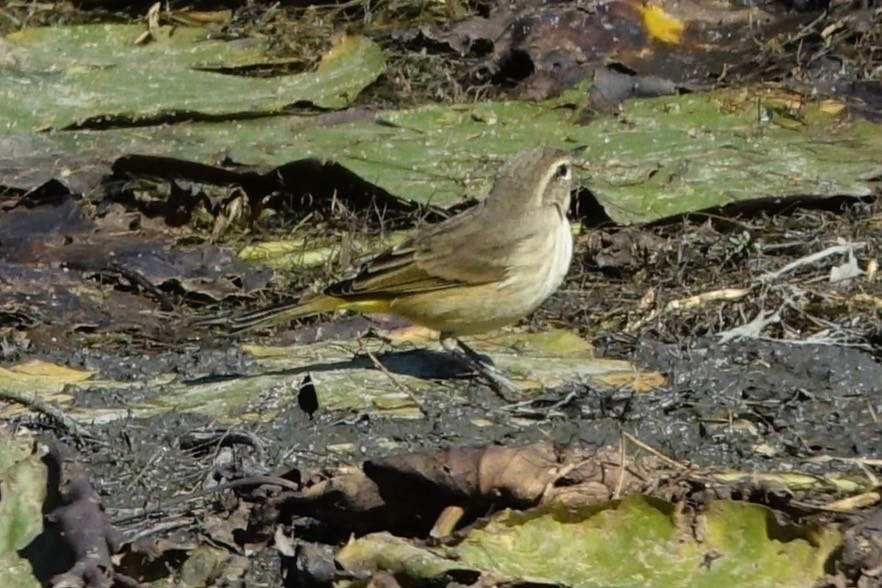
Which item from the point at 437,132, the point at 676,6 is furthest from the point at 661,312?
the point at 676,6

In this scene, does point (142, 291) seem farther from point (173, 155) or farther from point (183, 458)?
point (183, 458)

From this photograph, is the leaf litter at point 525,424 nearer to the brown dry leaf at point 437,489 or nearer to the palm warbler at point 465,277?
the brown dry leaf at point 437,489

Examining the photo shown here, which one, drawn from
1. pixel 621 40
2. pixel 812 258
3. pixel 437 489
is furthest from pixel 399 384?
pixel 621 40

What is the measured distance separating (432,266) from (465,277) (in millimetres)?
131

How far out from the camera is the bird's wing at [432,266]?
247 inches

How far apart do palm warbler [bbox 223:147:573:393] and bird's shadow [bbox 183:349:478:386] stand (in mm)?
72

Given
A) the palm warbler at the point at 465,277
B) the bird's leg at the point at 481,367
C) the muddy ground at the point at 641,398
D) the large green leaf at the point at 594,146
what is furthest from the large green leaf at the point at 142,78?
the bird's leg at the point at 481,367

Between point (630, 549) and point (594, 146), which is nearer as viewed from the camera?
point (630, 549)

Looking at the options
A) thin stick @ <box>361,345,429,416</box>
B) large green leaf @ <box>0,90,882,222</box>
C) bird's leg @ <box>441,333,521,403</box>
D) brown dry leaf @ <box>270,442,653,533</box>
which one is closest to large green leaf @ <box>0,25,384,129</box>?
large green leaf @ <box>0,90,882,222</box>

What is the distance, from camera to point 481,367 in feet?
19.4

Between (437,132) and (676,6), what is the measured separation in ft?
6.03

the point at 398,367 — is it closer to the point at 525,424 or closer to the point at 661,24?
the point at 525,424

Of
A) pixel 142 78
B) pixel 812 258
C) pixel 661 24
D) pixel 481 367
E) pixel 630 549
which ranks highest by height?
pixel 630 549

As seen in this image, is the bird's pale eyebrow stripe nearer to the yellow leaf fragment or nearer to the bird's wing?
the bird's wing
